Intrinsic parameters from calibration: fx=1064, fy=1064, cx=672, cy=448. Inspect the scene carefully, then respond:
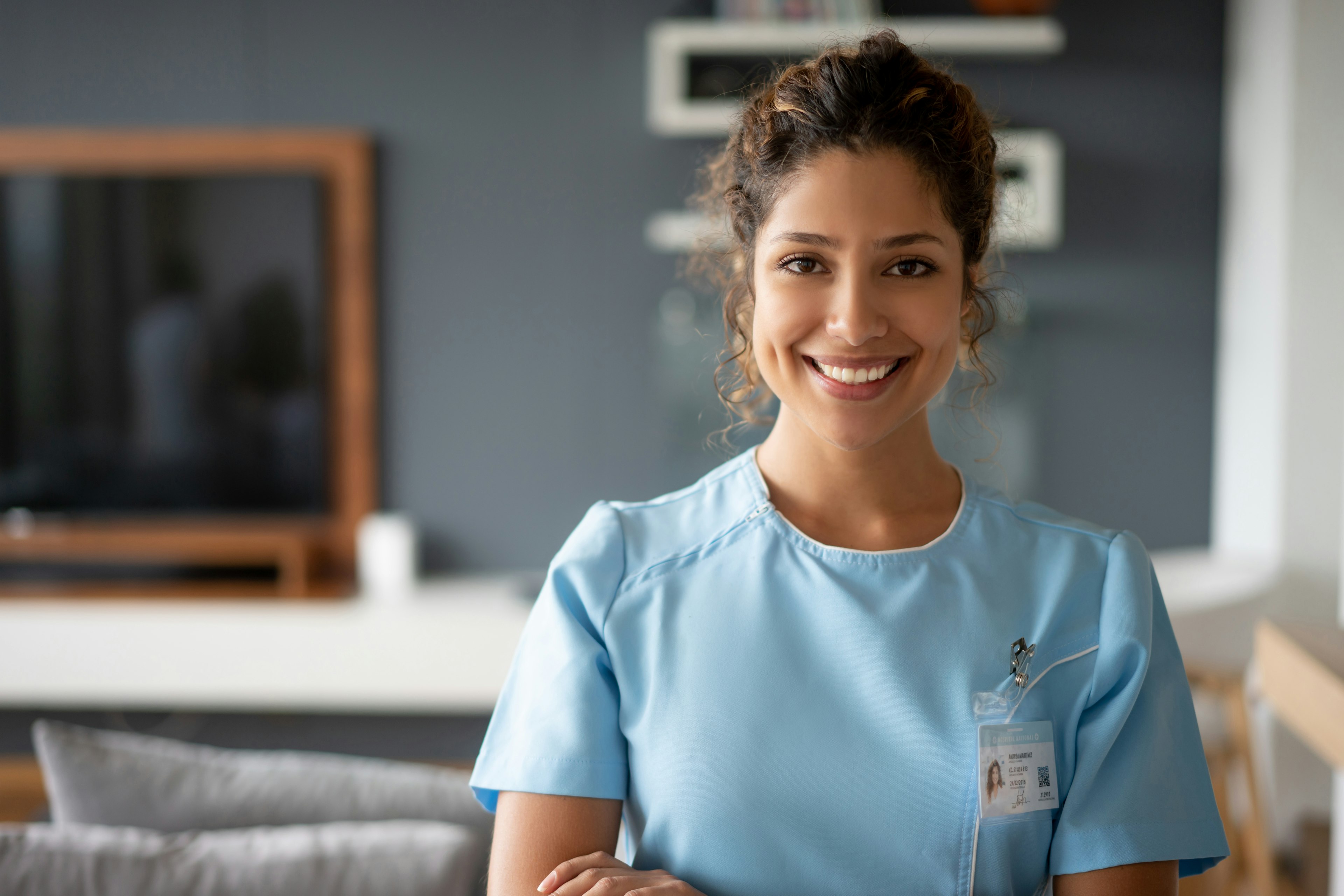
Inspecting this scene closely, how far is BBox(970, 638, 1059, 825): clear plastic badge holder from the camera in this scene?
35.2 inches

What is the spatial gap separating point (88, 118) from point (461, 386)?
145 cm

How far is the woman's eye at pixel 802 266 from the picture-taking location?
96 centimetres

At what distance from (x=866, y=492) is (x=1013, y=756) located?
0.27m

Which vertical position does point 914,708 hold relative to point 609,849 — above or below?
above

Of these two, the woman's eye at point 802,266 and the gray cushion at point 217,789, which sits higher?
the woman's eye at point 802,266

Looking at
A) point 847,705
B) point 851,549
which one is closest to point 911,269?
point 851,549

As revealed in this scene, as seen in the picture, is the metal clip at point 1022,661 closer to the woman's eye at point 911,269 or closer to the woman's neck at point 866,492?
the woman's neck at point 866,492

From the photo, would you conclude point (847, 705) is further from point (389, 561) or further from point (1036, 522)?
point (389, 561)

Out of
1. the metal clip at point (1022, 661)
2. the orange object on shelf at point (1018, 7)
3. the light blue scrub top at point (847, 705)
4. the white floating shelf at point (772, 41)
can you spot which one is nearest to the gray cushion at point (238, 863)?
the light blue scrub top at point (847, 705)

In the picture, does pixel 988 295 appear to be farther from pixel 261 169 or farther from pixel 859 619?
pixel 261 169

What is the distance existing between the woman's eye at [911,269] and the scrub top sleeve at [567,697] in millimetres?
352

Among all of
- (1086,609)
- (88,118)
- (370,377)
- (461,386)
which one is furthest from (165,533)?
(1086,609)

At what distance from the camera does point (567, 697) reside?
0.96 m

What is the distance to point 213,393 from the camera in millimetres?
3371
